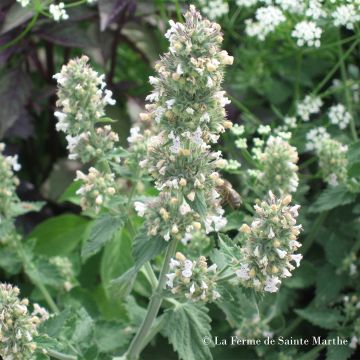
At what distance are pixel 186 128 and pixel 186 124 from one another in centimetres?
1

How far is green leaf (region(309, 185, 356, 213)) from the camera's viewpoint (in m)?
2.14

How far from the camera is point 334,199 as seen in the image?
86.1 inches

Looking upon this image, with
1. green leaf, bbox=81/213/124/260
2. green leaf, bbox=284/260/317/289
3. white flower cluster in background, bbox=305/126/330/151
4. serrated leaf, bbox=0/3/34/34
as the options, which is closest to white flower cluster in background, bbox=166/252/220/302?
green leaf, bbox=81/213/124/260

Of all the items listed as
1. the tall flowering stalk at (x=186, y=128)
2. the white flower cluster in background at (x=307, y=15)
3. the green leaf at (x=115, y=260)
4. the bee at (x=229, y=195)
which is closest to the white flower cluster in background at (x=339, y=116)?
the white flower cluster in background at (x=307, y=15)

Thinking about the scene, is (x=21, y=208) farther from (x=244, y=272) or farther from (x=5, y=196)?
(x=244, y=272)

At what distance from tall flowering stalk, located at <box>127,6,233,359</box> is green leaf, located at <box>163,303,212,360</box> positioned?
14cm

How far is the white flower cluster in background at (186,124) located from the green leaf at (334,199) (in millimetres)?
661

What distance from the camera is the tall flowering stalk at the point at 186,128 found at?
1.37m

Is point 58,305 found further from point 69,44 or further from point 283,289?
point 69,44

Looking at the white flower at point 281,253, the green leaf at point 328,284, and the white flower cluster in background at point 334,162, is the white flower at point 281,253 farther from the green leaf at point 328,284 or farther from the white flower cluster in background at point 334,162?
the green leaf at point 328,284

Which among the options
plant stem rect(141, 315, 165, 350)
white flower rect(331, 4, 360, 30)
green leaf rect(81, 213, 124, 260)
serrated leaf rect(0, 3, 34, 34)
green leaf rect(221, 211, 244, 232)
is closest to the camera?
green leaf rect(81, 213, 124, 260)

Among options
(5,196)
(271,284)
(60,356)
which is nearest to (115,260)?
(5,196)

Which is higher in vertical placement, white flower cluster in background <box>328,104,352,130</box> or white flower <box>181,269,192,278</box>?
white flower cluster in background <box>328,104,352,130</box>

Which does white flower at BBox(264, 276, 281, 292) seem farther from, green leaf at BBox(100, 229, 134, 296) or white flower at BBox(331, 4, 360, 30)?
white flower at BBox(331, 4, 360, 30)
